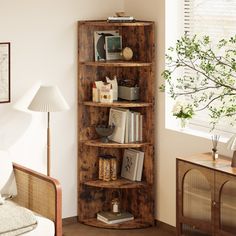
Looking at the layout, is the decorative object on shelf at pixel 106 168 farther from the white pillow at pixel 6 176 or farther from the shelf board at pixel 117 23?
the shelf board at pixel 117 23

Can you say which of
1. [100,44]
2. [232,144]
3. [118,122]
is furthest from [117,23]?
[232,144]

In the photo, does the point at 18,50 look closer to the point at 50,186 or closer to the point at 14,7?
the point at 14,7

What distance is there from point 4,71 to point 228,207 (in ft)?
6.42

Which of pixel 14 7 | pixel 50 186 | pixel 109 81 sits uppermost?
pixel 14 7

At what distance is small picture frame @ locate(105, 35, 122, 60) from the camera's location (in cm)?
562

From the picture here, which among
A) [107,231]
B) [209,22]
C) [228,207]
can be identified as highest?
[209,22]

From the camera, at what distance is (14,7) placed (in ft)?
16.9

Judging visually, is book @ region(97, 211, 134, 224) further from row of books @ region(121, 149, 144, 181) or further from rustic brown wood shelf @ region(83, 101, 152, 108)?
rustic brown wood shelf @ region(83, 101, 152, 108)

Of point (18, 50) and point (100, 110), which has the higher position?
point (18, 50)

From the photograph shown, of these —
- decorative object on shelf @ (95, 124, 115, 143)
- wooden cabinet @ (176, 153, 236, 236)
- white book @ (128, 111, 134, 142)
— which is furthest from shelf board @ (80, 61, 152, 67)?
wooden cabinet @ (176, 153, 236, 236)

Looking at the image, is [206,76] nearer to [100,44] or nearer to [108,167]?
[100,44]

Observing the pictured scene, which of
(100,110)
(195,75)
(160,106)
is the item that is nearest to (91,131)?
(100,110)

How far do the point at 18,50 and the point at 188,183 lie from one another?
1.65 metres

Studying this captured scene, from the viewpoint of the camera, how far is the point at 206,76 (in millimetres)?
4477
